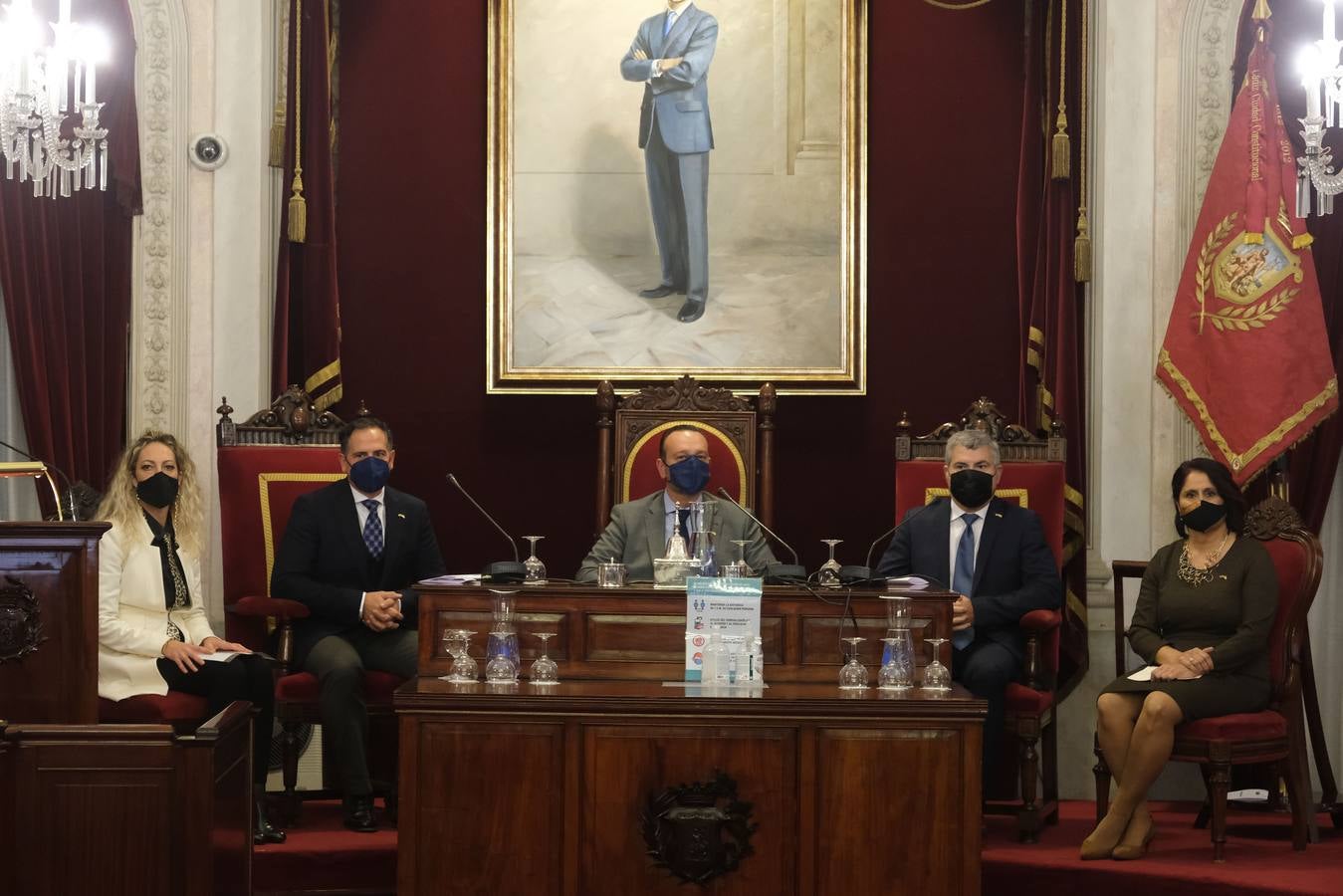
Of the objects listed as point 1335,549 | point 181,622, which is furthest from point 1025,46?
point 181,622

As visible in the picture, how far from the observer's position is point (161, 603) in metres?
4.75

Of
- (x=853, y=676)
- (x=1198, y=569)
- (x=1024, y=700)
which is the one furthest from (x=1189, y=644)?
(x=853, y=676)

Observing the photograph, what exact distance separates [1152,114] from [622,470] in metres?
2.48

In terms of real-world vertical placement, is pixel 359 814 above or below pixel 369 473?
below

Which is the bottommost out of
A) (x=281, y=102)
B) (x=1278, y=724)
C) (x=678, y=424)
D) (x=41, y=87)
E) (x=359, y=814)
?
(x=359, y=814)

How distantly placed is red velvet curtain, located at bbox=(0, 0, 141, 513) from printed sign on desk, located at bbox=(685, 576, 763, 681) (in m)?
2.74

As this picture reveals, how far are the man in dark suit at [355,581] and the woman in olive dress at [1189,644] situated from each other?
223 cm

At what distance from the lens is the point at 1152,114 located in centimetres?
587

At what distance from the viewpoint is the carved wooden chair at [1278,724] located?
14.8ft

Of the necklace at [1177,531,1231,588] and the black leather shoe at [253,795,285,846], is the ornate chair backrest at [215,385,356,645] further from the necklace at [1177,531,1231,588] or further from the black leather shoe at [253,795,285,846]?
the necklace at [1177,531,1231,588]

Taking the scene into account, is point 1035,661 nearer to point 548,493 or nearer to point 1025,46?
point 548,493

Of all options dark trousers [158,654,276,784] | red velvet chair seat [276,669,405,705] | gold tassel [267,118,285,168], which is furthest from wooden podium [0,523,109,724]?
gold tassel [267,118,285,168]

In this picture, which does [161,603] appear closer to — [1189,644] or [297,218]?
[297,218]

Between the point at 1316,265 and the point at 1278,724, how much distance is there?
1.83 m
